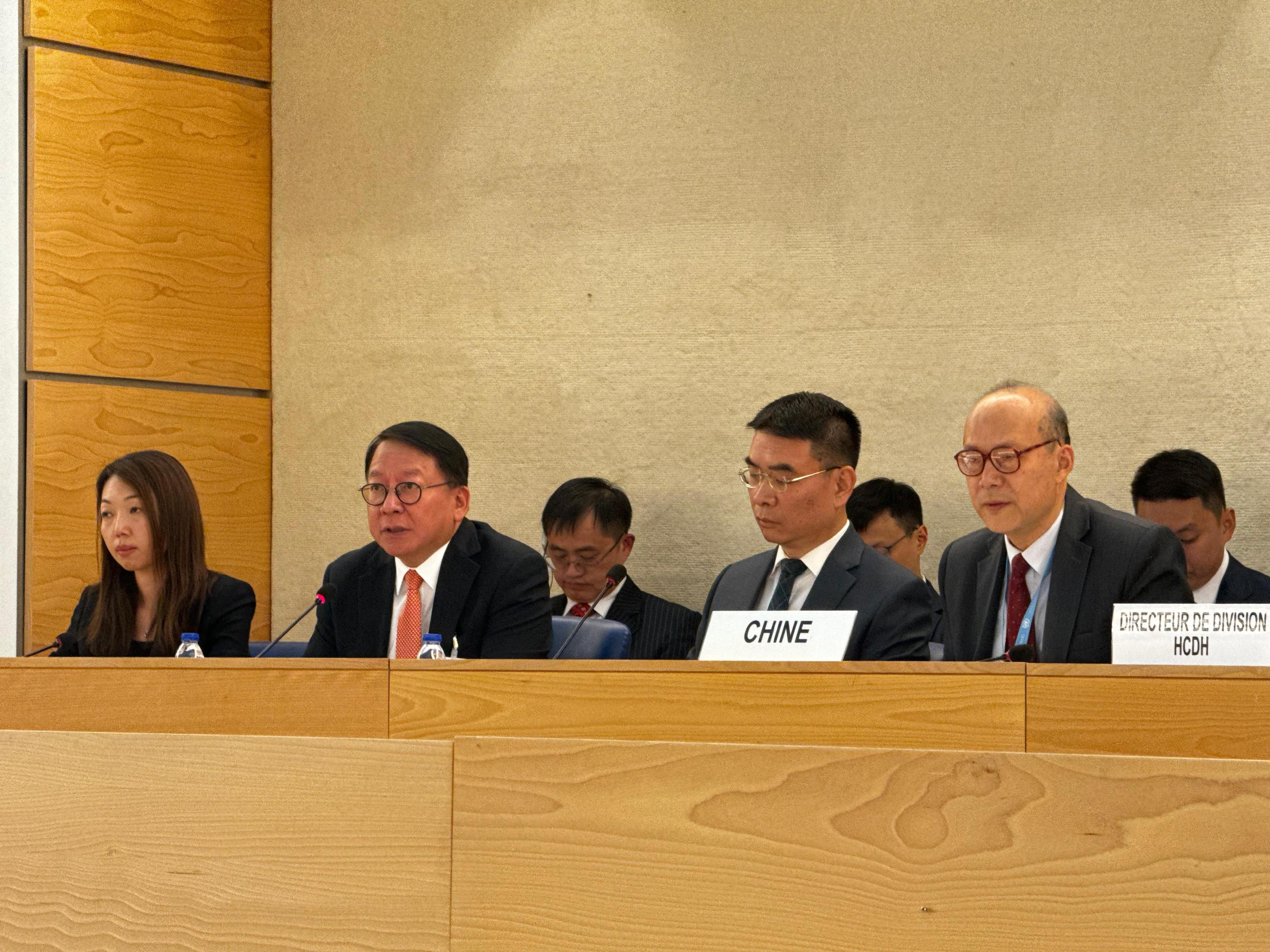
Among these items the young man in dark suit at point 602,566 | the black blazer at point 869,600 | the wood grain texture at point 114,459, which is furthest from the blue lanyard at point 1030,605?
the wood grain texture at point 114,459

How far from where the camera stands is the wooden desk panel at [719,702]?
178 cm

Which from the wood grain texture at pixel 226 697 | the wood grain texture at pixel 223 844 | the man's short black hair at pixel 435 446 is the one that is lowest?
the wood grain texture at pixel 223 844

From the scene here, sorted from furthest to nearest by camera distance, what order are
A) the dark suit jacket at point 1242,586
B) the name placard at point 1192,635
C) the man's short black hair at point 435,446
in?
the dark suit jacket at point 1242,586 → the man's short black hair at point 435,446 → the name placard at point 1192,635

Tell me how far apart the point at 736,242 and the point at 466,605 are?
1.60m

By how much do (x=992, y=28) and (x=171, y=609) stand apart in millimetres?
2589

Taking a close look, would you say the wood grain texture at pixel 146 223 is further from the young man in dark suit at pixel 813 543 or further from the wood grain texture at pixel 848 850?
the wood grain texture at pixel 848 850

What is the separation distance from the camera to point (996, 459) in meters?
2.58

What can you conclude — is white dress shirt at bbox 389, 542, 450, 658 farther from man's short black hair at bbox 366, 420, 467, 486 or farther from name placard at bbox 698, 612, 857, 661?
name placard at bbox 698, 612, 857, 661

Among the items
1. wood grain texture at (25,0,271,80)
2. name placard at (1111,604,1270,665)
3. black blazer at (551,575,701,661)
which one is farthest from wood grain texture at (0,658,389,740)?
wood grain texture at (25,0,271,80)

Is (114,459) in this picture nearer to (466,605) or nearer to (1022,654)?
(466,605)

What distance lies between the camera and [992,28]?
3.78 metres

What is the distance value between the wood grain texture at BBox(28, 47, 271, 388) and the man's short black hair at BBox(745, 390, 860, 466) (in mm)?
2058

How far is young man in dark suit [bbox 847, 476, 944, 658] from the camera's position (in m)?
3.59

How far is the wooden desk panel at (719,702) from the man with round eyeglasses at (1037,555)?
0.61 metres
